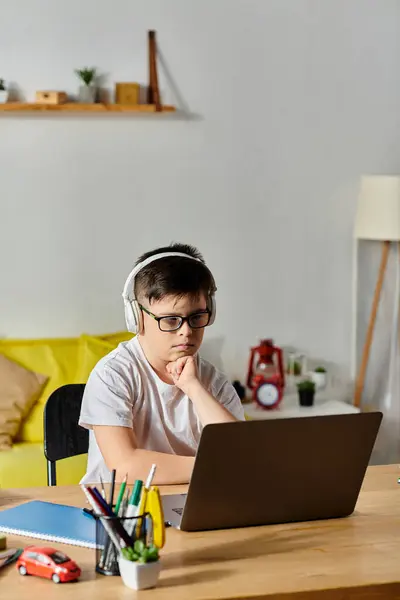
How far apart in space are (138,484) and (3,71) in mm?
2967

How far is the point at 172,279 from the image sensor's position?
2168 mm

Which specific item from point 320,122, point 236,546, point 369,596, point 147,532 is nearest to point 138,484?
point 147,532

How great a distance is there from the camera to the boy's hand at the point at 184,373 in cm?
214

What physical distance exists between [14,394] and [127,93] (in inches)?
54.0

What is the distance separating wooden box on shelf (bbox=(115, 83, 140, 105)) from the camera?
164 inches

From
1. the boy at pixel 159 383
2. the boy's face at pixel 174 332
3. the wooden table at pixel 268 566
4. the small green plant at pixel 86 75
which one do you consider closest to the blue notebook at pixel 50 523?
the wooden table at pixel 268 566

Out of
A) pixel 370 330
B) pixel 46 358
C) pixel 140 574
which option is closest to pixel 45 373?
pixel 46 358

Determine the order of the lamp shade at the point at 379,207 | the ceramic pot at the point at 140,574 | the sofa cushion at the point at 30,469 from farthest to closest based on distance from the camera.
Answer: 1. the lamp shade at the point at 379,207
2. the sofa cushion at the point at 30,469
3. the ceramic pot at the point at 140,574

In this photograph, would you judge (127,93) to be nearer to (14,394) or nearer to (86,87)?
(86,87)

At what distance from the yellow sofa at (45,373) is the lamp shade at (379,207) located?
1188 millimetres

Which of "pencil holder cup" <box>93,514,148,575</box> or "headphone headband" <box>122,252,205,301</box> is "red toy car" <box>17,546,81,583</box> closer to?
"pencil holder cup" <box>93,514,148,575</box>

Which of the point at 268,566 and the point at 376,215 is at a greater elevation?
the point at 376,215

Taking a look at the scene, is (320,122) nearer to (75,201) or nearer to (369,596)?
(75,201)

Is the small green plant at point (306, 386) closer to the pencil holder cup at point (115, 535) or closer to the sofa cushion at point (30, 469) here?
the sofa cushion at point (30, 469)
